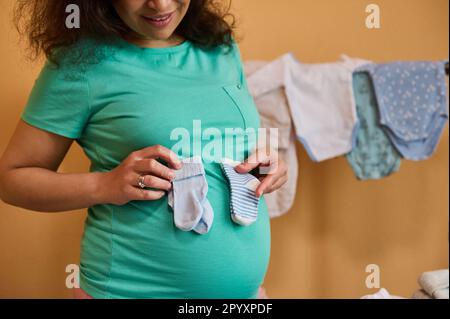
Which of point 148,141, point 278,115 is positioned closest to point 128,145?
point 148,141

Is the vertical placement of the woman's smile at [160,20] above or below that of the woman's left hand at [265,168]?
above

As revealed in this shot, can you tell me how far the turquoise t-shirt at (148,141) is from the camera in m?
0.60

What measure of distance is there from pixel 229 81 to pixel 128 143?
15cm

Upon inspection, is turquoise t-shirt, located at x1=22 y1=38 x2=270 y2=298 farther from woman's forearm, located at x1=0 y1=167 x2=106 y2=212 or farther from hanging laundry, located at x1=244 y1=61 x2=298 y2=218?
hanging laundry, located at x1=244 y1=61 x2=298 y2=218

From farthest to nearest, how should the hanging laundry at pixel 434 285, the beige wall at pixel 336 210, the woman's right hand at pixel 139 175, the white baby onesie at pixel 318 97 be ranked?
the white baby onesie at pixel 318 97 → the hanging laundry at pixel 434 285 → the beige wall at pixel 336 210 → the woman's right hand at pixel 139 175

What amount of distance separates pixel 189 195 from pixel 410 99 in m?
0.62

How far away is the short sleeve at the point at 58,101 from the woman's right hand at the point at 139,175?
0.24 feet

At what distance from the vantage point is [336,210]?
48.0 inches

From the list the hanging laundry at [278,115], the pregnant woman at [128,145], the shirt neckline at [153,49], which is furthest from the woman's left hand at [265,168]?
the hanging laundry at [278,115]

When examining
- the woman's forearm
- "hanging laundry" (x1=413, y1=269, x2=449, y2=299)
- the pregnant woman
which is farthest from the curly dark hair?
"hanging laundry" (x1=413, y1=269, x2=449, y2=299)

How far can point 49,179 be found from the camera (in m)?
0.61

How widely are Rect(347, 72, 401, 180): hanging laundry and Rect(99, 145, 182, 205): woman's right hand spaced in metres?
0.58

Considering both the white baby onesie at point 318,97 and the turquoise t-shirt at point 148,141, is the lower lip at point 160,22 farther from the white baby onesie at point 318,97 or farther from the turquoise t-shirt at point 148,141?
the white baby onesie at point 318,97
